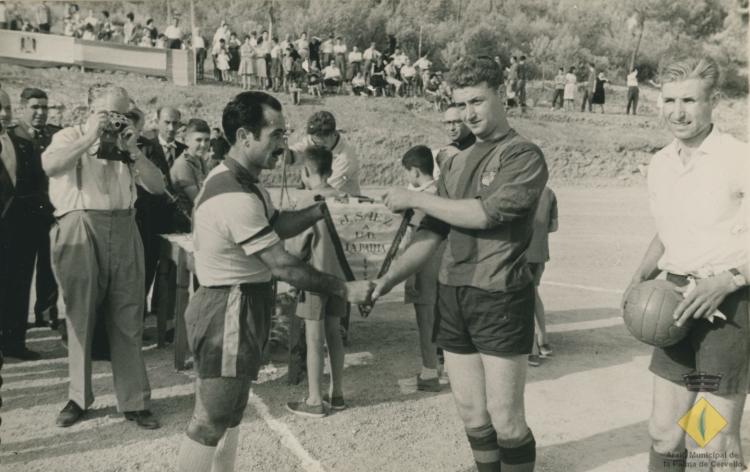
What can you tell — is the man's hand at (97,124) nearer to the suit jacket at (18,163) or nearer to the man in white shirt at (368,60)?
the suit jacket at (18,163)

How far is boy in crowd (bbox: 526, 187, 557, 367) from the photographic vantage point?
7004 mm

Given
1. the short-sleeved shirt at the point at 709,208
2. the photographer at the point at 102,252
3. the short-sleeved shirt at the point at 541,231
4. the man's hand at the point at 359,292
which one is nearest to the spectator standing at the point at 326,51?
the short-sleeved shirt at the point at 541,231

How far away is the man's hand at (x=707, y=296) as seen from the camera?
3520mm

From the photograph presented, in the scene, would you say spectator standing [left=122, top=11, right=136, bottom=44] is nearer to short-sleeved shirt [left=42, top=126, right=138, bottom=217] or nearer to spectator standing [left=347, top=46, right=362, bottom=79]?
spectator standing [left=347, top=46, right=362, bottom=79]

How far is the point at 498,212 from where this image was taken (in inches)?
143

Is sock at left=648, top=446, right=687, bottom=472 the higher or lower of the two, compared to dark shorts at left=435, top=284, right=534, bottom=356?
lower

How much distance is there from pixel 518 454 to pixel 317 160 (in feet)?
9.10

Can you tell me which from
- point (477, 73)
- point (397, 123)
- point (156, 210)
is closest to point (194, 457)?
point (477, 73)

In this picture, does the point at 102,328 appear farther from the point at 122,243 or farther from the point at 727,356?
the point at 727,356

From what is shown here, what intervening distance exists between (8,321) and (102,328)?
1.69 meters

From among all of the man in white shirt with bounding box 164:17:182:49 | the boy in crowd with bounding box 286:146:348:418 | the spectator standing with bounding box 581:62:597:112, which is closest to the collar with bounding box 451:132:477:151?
the boy in crowd with bounding box 286:146:348:418

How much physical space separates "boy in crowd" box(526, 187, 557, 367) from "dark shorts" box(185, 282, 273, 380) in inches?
151

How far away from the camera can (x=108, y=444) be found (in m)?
5.07

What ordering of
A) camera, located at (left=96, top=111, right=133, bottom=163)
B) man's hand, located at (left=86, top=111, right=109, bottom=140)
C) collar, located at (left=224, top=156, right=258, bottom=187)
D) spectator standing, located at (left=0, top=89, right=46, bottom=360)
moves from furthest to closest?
spectator standing, located at (left=0, top=89, right=46, bottom=360)
camera, located at (left=96, top=111, right=133, bottom=163)
man's hand, located at (left=86, top=111, right=109, bottom=140)
collar, located at (left=224, top=156, right=258, bottom=187)
